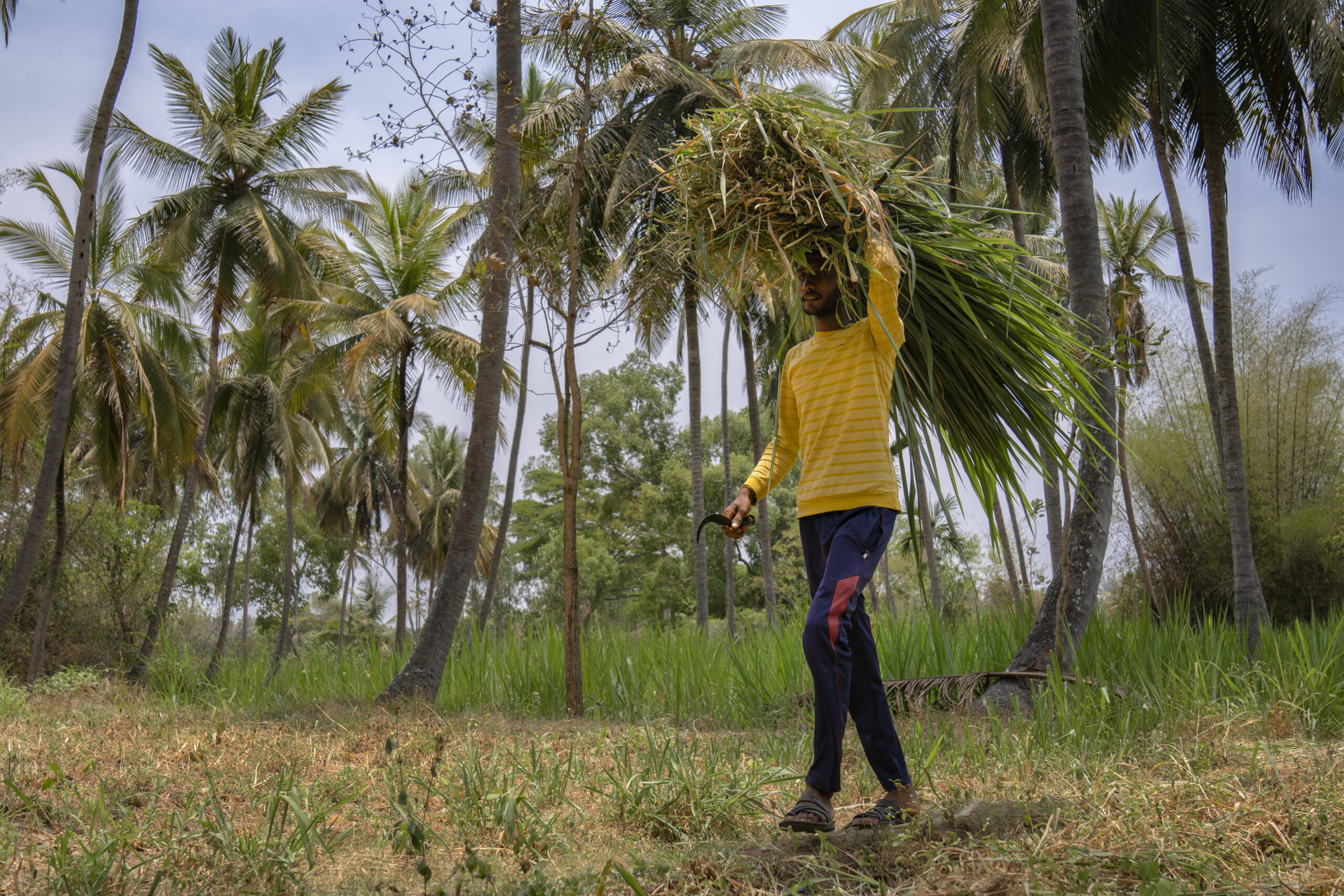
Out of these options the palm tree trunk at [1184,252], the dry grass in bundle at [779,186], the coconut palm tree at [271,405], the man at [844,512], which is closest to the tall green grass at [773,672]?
the man at [844,512]

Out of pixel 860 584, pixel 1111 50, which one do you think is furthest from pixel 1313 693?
pixel 1111 50

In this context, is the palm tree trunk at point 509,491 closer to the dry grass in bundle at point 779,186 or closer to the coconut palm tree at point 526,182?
the coconut palm tree at point 526,182

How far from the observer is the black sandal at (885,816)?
104 inches

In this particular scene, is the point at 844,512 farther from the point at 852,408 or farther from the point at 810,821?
the point at 810,821

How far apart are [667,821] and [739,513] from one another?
41.4 inches

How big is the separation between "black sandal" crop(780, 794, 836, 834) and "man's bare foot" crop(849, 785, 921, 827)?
121 mm

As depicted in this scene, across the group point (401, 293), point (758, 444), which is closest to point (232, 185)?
point (401, 293)

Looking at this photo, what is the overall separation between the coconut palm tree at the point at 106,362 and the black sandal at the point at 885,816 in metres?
14.5

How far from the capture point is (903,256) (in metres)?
3.18

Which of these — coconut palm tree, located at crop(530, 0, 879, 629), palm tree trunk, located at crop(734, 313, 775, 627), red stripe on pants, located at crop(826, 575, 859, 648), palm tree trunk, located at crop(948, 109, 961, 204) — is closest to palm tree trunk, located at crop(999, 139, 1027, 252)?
palm tree trunk, located at crop(948, 109, 961, 204)

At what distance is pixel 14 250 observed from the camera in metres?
14.9

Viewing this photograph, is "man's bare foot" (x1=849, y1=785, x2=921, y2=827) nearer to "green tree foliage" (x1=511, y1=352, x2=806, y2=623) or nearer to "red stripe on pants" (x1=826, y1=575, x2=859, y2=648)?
"red stripe on pants" (x1=826, y1=575, x2=859, y2=648)

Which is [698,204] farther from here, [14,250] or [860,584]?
[14,250]

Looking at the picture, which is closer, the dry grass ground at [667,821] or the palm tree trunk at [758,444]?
the dry grass ground at [667,821]
